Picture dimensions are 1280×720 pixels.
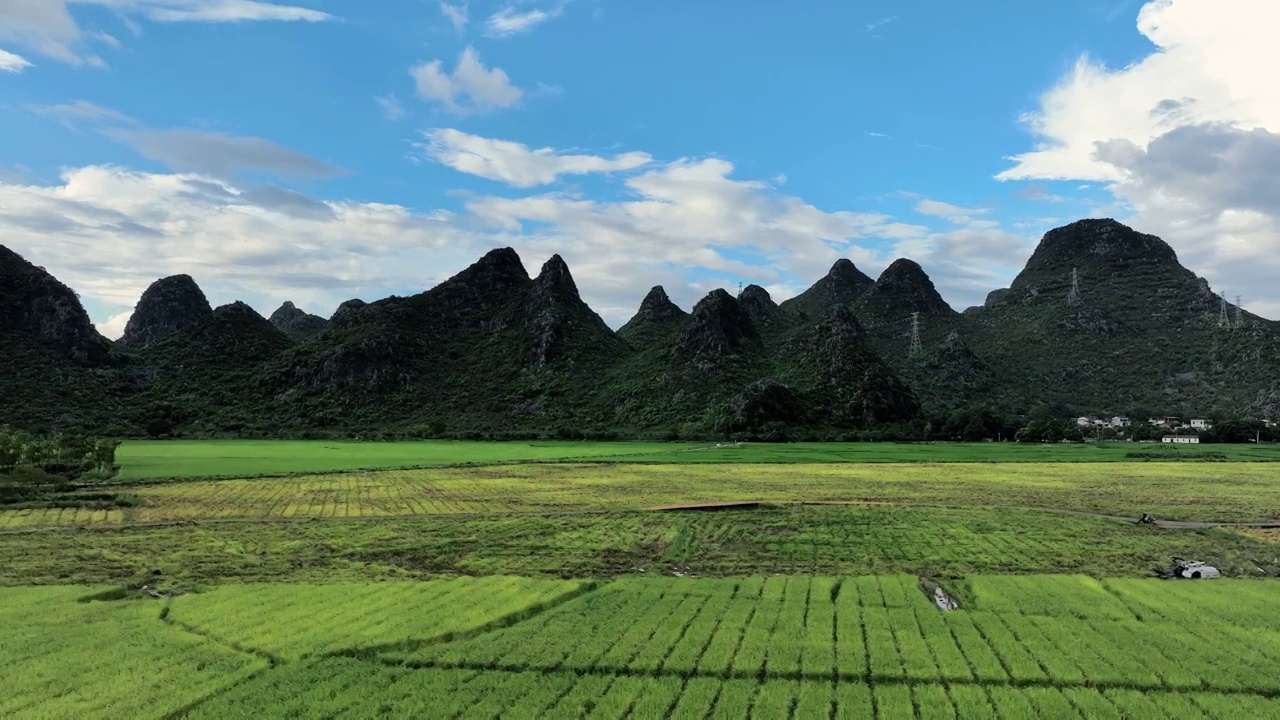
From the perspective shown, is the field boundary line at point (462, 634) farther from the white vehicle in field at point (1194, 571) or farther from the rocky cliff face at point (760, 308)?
the rocky cliff face at point (760, 308)

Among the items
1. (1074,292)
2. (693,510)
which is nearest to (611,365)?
(693,510)

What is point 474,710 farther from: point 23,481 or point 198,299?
point 198,299

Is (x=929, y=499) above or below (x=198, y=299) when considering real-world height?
below

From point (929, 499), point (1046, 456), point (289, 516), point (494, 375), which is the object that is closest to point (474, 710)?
point (289, 516)

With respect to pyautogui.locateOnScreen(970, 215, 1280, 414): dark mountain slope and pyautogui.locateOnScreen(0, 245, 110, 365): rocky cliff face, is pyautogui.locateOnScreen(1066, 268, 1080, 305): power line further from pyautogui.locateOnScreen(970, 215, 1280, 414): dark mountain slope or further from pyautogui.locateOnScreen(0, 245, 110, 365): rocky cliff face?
pyautogui.locateOnScreen(0, 245, 110, 365): rocky cliff face

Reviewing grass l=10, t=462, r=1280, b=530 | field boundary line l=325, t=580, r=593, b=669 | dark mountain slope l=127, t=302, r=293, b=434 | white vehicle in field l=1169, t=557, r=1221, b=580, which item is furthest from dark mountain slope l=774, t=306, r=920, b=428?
field boundary line l=325, t=580, r=593, b=669

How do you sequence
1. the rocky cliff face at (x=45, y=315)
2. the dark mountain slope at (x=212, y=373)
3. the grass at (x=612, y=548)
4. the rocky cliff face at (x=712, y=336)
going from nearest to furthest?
the grass at (x=612, y=548), the dark mountain slope at (x=212, y=373), the rocky cliff face at (x=45, y=315), the rocky cliff face at (x=712, y=336)

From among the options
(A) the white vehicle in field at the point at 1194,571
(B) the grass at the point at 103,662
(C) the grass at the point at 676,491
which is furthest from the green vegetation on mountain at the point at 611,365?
(B) the grass at the point at 103,662
